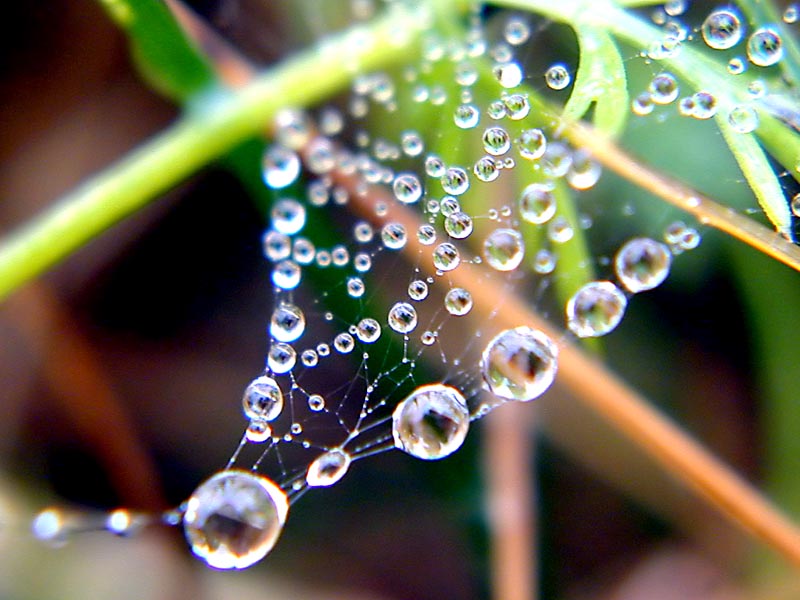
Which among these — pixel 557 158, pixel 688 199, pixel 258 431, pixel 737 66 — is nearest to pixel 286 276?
pixel 258 431

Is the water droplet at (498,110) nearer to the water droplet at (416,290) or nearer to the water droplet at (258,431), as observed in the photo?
the water droplet at (416,290)

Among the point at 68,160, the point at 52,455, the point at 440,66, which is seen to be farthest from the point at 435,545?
the point at 68,160

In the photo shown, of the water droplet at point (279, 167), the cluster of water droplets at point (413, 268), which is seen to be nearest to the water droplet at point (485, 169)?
the cluster of water droplets at point (413, 268)

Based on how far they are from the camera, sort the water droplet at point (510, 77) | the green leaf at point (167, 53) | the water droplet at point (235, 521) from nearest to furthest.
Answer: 1. the water droplet at point (235, 521)
2. the water droplet at point (510, 77)
3. the green leaf at point (167, 53)

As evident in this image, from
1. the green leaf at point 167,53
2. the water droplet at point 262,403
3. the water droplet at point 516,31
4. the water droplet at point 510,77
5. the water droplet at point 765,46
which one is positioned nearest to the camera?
the water droplet at point 262,403

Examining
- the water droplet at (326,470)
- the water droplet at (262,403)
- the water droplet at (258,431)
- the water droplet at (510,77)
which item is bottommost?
the water droplet at (326,470)

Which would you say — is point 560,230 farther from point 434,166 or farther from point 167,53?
point 167,53

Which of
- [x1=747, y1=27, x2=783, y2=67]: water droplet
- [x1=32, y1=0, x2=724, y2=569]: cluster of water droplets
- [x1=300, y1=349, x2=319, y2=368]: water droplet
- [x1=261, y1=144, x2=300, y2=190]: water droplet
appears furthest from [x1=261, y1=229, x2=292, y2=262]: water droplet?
[x1=747, y1=27, x2=783, y2=67]: water droplet

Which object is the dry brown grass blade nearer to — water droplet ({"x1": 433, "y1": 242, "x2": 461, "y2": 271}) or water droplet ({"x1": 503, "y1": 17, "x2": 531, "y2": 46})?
water droplet ({"x1": 433, "y1": 242, "x2": 461, "y2": 271})
